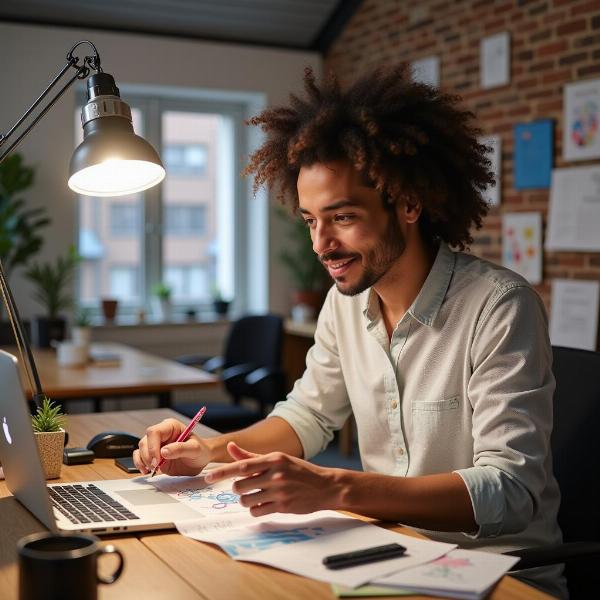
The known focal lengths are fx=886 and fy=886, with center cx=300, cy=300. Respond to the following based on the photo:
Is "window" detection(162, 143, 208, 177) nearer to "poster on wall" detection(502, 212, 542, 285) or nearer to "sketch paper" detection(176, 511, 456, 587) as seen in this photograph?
"poster on wall" detection(502, 212, 542, 285)

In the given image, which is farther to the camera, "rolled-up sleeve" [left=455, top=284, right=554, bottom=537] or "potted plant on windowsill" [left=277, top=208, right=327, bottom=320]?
"potted plant on windowsill" [left=277, top=208, right=327, bottom=320]

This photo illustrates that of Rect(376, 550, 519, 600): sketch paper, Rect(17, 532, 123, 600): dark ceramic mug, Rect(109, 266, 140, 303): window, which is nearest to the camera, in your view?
Rect(17, 532, 123, 600): dark ceramic mug

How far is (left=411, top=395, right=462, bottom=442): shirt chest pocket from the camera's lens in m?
1.70

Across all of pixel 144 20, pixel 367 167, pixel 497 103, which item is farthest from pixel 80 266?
pixel 367 167

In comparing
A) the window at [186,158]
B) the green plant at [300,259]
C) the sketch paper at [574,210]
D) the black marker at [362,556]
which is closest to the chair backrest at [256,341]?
the green plant at [300,259]

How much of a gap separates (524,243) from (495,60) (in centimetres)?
100

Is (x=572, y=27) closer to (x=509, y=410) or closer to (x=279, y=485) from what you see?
(x=509, y=410)

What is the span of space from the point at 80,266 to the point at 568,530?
4.89 metres

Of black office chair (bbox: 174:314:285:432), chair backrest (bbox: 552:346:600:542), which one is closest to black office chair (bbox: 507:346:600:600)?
chair backrest (bbox: 552:346:600:542)

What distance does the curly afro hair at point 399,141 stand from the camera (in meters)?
1.71

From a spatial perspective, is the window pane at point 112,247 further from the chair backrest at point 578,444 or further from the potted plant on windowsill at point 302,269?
the chair backrest at point 578,444

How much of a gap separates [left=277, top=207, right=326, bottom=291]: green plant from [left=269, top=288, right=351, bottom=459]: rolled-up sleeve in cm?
396

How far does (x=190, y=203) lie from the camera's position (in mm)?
6418

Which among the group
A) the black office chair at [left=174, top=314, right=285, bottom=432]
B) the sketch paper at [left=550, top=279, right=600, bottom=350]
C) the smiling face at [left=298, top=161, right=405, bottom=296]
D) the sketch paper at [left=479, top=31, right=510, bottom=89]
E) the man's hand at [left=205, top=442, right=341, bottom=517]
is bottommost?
the black office chair at [left=174, top=314, right=285, bottom=432]
